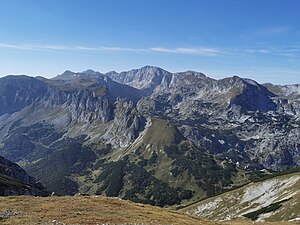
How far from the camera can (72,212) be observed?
5578cm

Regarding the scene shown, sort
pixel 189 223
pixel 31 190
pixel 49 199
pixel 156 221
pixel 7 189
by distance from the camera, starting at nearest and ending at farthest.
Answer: pixel 156 221 < pixel 189 223 < pixel 49 199 < pixel 7 189 < pixel 31 190

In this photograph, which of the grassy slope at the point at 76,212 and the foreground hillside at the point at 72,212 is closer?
the foreground hillside at the point at 72,212

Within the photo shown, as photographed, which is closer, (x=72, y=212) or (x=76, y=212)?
(x=72, y=212)

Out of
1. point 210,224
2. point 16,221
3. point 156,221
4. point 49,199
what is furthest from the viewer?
point 49,199

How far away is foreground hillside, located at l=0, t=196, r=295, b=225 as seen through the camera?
163 ft

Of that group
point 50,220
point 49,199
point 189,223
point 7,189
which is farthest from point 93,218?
point 7,189

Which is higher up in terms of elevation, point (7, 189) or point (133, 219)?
point (133, 219)

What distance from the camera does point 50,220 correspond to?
160 feet

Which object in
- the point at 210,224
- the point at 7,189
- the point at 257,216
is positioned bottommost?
the point at 257,216

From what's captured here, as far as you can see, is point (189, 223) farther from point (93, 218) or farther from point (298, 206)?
point (298, 206)

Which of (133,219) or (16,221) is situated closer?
(16,221)

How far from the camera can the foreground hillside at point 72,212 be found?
49.5 meters

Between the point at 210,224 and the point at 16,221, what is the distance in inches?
1378

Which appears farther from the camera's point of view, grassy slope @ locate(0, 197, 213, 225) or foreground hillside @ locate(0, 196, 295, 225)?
grassy slope @ locate(0, 197, 213, 225)
